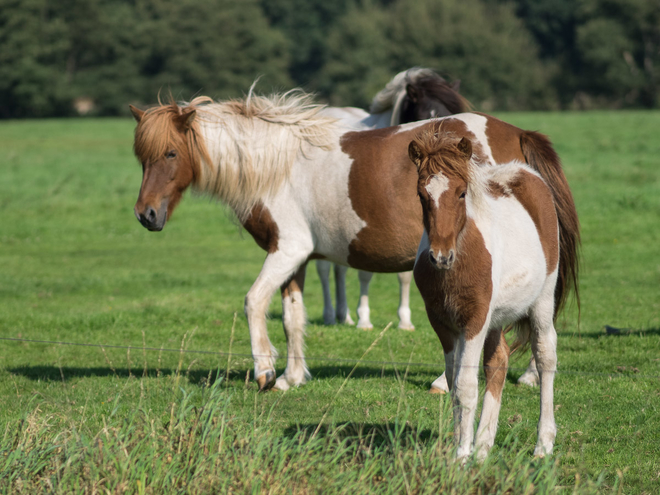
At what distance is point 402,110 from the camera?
316 inches

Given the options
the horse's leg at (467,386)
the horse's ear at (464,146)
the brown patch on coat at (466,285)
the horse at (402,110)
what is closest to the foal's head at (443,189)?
the horse's ear at (464,146)

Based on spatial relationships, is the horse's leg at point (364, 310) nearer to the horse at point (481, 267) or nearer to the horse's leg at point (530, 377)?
the horse's leg at point (530, 377)

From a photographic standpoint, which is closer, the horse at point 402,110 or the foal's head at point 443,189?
the foal's head at point 443,189

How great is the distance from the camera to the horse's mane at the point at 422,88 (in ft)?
25.0

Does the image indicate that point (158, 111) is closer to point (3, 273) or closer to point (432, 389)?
point (432, 389)

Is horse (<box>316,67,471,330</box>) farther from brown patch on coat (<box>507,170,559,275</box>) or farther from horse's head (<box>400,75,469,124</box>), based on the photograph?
brown patch on coat (<box>507,170,559,275</box>)

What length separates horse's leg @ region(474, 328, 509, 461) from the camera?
431cm

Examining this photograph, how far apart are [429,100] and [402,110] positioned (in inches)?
18.2

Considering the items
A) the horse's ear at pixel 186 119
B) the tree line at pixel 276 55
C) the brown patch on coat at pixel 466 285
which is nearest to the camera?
the brown patch on coat at pixel 466 285

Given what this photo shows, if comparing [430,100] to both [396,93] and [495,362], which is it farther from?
[495,362]

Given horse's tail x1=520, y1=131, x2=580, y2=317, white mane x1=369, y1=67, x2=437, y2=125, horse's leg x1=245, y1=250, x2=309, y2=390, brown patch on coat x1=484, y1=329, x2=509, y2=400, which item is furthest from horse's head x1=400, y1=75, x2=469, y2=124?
brown patch on coat x1=484, y1=329, x2=509, y2=400

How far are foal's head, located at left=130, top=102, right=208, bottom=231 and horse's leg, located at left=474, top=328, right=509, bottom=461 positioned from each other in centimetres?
298

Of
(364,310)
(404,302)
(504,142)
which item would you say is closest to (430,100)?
(504,142)

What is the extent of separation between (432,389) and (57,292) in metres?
7.83
